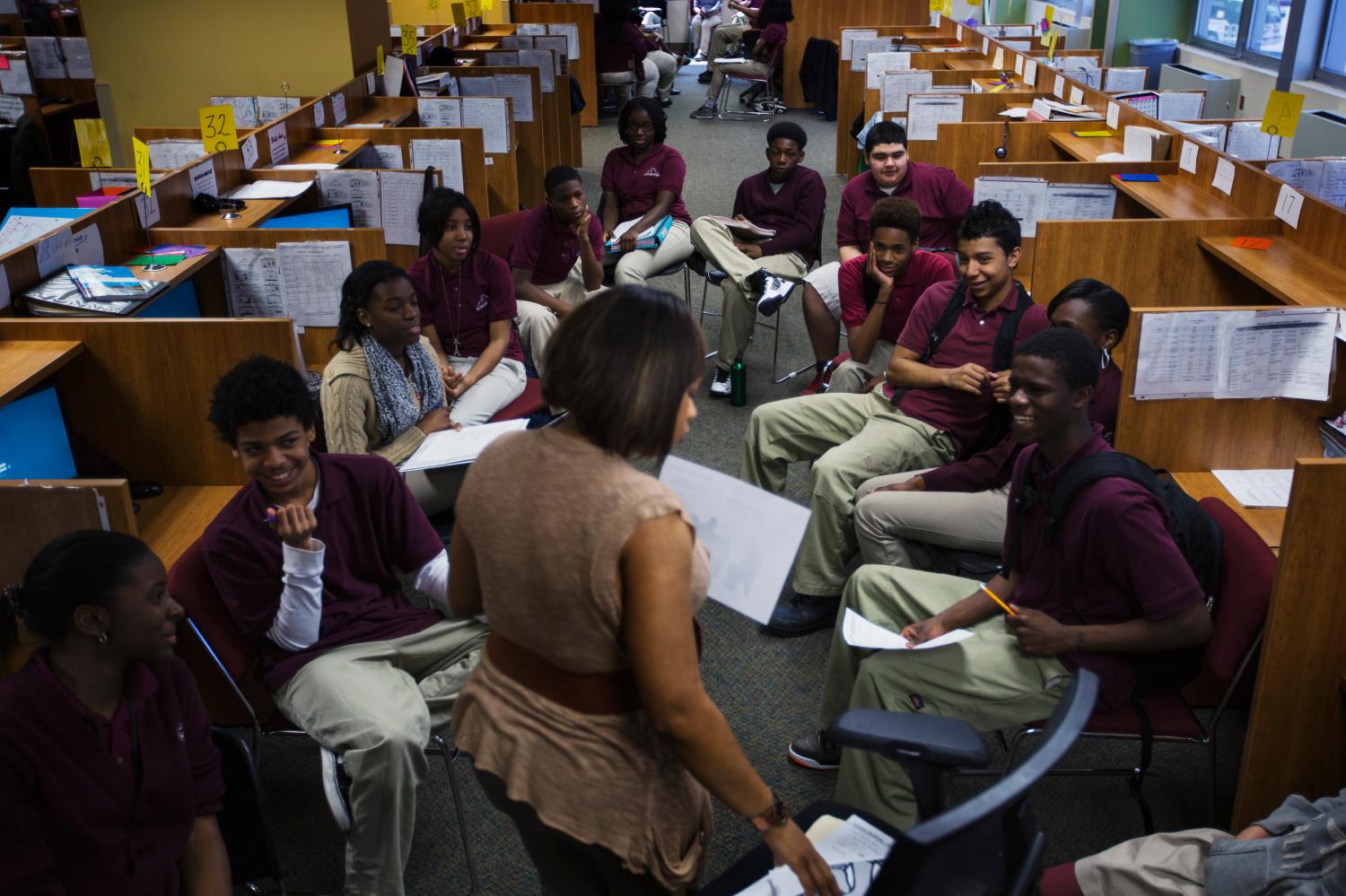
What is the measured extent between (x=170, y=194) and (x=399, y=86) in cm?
271

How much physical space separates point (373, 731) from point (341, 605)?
0.94 feet

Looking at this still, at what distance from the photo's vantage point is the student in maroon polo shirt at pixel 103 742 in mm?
1644

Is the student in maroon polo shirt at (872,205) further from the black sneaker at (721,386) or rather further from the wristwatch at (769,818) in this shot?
the wristwatch at (769,818)

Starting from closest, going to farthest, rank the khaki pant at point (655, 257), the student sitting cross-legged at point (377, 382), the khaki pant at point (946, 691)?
the khaki pant at point (946, 691) → the student sitting cross-legged at point (377, 382) → the khaki pant at point (655, 257)

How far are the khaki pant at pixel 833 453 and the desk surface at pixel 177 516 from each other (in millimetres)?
1460

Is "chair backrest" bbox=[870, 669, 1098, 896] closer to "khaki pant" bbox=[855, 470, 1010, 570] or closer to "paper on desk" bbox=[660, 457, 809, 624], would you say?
"paper on desk" bbox=[660, 457, 809, 624]

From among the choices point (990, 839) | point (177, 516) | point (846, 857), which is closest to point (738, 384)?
point (177, 516)

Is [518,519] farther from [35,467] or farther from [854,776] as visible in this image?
[35,467]

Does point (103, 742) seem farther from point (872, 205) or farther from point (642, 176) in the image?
point (642, 176)

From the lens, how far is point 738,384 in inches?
181

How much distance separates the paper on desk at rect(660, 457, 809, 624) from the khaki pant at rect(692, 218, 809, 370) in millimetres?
2864

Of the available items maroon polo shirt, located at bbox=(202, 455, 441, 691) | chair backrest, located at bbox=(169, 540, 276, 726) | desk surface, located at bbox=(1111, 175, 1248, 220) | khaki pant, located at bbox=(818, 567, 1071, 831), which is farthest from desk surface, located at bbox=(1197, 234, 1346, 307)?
chair backrest, located at bbox=(169, 540, 276, 726)

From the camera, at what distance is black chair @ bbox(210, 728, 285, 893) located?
1938 millimetres

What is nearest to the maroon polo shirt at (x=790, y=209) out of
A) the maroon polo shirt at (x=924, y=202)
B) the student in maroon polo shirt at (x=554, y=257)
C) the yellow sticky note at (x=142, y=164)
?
the maroon polo shirt at (x=924, y=202)
